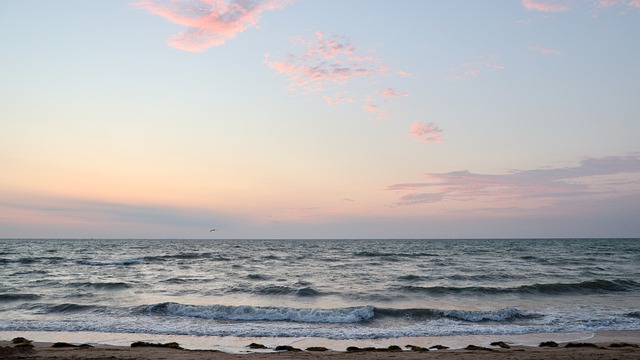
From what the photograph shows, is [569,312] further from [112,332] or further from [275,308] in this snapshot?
[112,332]

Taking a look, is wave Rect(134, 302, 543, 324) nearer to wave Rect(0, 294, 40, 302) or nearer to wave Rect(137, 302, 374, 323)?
wave Rect(137, 302, 374, 323)

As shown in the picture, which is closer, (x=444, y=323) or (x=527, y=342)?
(x=527, y=342)

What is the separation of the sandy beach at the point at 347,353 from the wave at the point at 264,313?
6.29m

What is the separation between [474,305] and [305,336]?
11.2 m

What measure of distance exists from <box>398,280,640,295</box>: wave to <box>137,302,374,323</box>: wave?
9081 millimetres

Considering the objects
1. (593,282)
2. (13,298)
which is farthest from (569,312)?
(13,298)

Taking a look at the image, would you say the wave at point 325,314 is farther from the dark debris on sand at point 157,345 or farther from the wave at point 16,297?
the wave at point 16,297

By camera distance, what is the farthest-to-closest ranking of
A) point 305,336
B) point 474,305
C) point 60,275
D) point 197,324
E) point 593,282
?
point 60,275 → point 593,282 → point 474,305 → point 197,324 → point 305,336

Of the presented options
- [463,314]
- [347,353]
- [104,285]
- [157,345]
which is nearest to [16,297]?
[104,285]

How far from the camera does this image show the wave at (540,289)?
27.6m

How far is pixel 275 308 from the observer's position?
21.7 metres

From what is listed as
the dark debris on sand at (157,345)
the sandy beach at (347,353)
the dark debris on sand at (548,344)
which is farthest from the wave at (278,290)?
the dark debris on sand at (548,344)

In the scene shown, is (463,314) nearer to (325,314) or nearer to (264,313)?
(325,314)

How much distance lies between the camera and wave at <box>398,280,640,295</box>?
27.6 metres
